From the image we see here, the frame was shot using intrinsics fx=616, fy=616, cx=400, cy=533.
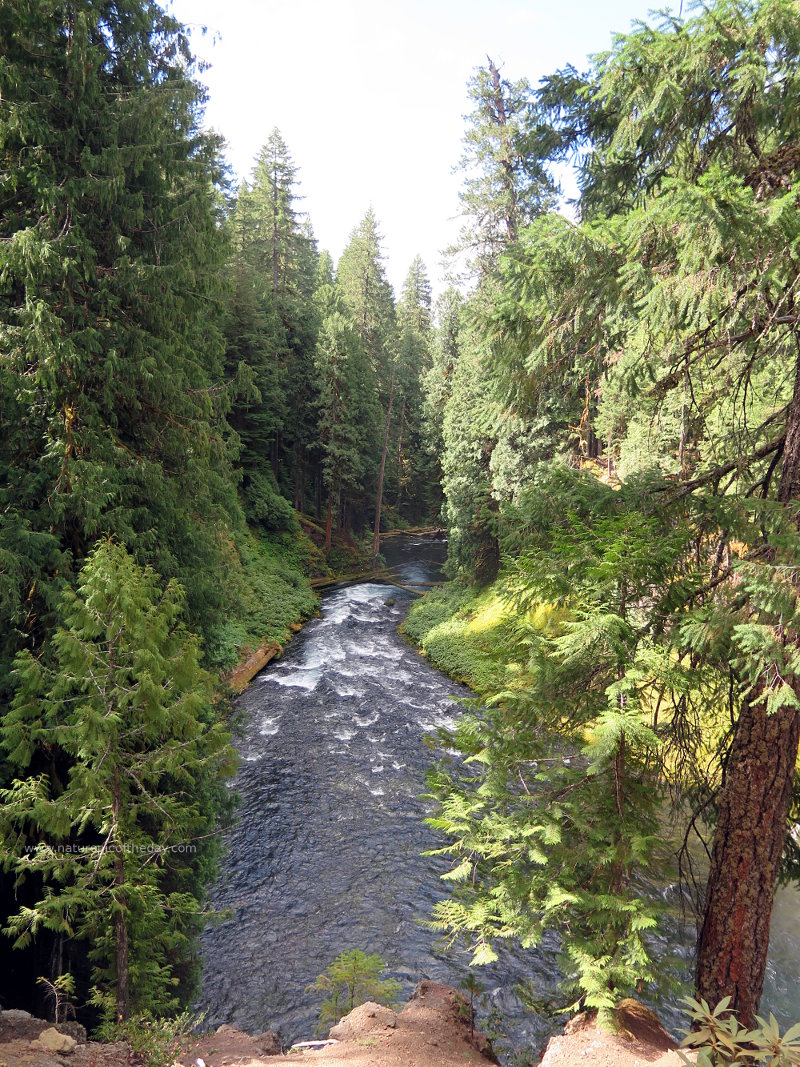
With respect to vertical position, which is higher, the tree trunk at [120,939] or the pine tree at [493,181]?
the pine tree at [493,181]

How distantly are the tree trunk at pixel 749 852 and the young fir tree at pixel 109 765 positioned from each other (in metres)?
5.56

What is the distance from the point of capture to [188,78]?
A: 9828 millimetres

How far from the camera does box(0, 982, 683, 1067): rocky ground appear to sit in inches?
228

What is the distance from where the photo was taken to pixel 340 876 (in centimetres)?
1130

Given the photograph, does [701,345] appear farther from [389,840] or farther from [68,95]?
[389,840]

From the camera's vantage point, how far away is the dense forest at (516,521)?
5.29m

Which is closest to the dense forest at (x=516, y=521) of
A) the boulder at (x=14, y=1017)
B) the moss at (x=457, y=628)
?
the boulder at (x=14, y=1017)

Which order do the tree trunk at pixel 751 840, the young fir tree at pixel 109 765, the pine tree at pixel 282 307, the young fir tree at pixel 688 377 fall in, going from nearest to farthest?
the young fir tree at pixel 688 377
the tree trunk at pixel 751 840
the young fir tree at pixel 109 765
the pine tree at pixel 282 307

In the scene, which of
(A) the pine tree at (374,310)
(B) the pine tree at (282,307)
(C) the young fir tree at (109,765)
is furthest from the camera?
(A) the pine tree at (374,310)

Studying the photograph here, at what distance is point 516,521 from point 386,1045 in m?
6.09

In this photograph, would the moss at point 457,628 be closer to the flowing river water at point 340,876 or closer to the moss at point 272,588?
the flowing river water at point 340,876

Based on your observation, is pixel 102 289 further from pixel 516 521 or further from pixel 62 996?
pixel 62 996

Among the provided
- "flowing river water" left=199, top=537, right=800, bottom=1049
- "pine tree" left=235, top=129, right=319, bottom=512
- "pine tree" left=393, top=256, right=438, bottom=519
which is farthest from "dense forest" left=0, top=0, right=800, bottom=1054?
"pine tree" left=393, top=256, right=438, bottom=519

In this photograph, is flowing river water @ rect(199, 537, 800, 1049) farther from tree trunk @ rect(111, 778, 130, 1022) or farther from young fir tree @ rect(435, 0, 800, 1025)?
tree trunk @ rect(111, 778, 130, 1022)
